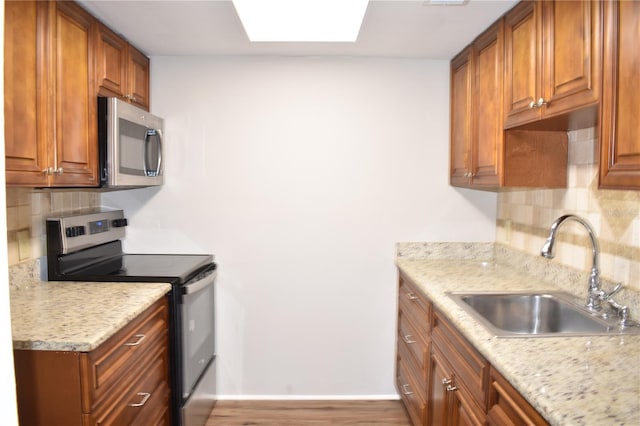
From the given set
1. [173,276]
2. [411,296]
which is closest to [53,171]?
[173,276]

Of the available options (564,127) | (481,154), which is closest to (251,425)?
(481,154)

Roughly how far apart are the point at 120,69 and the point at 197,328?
146 cm

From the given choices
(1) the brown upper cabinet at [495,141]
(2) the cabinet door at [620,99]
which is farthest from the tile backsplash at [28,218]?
(2) the cabinet door at [620,99]

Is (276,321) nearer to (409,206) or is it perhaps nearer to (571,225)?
A: (409,206)

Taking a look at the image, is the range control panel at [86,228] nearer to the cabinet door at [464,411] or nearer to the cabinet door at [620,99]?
the cabinet door at [464,411]

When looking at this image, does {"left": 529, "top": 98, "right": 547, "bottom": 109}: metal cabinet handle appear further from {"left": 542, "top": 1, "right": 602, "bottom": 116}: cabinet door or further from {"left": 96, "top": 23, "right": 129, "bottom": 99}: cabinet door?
{"left": 96, "top": 23, "right": 129, "bottom": 99}: cabinet door

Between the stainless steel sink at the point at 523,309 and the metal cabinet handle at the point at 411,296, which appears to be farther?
the metal cabinet handle at the point at 411,296

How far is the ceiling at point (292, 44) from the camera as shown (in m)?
2.12

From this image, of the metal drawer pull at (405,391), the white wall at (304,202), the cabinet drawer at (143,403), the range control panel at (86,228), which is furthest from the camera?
the white wall at (304,202)

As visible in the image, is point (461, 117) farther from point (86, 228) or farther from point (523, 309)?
point (86, 228)

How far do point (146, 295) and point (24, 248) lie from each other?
2.22ft

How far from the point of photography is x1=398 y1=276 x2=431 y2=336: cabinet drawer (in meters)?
2.28

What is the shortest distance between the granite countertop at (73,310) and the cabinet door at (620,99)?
5.32 feet

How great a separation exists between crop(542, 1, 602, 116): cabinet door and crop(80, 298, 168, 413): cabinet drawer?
1.77 metres
